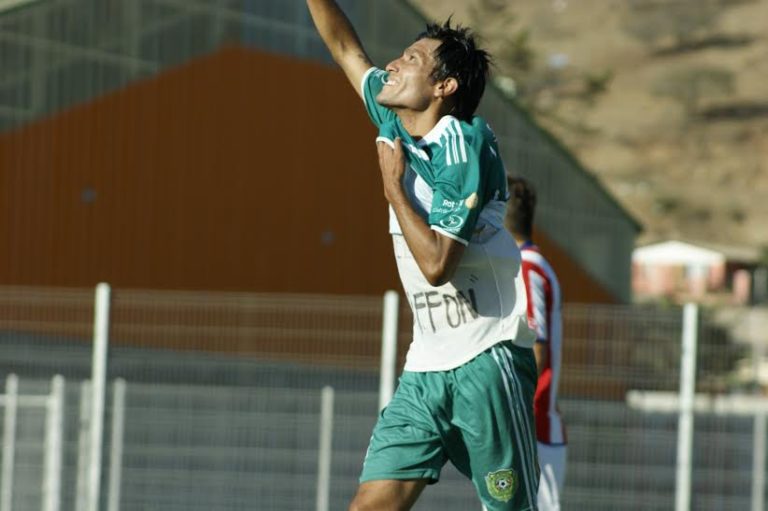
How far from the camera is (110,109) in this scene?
2992 cm

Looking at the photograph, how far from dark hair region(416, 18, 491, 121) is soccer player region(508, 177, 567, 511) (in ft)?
6.76

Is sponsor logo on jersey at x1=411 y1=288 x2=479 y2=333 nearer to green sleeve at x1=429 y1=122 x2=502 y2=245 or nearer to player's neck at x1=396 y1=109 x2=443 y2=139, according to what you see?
green sleeve at x1=429 y1=122 x2=502 y2=245

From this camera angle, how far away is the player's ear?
540 cm

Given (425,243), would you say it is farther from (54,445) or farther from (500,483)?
(54,445)

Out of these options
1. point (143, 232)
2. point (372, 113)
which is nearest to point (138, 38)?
point (143, 232)

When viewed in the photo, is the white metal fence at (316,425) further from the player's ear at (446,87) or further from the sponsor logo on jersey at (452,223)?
the sponsor logo on jersey at (452,223)

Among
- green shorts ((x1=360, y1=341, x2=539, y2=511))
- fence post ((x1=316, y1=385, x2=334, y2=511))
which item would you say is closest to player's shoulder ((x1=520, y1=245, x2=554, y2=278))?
green shorts ((x1=360, y1=341, x2=539, y2=511))

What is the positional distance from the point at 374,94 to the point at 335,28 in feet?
1.25

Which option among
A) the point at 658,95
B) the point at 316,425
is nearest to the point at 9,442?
the point at 316,425

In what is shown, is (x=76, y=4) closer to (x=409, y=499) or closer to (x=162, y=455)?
(x=162, y=455)

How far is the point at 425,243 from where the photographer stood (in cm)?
503

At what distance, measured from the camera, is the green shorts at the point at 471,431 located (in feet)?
17.5

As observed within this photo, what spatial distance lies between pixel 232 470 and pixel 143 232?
65.1 feet

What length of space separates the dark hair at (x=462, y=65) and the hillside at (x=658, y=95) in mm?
80721
